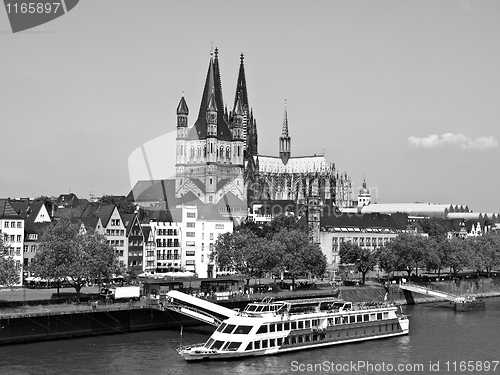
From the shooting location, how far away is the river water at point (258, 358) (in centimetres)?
6812

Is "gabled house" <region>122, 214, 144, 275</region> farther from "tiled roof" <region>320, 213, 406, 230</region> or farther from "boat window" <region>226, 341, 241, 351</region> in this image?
"boat window" <region>226, 341, 241, 351</region>

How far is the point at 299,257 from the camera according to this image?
128750 mm

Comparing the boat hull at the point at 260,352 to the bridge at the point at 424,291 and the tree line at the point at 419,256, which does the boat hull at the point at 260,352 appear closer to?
the bridge at the point at 424,291

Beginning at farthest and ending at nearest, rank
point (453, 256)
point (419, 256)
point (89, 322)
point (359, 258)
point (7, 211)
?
point (453, 256) < point (359, 258) < point (419, 256) < point (7, 211) < point (89, 322)

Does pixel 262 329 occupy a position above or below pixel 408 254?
below

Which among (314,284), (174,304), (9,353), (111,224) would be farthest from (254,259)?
(9,353)

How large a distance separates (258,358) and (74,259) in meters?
28.9

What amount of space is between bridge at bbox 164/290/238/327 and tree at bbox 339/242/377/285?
4662 centimetres

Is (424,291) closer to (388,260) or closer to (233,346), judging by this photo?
(388,260)

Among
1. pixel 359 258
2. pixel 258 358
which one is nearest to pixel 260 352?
pixel 258 358

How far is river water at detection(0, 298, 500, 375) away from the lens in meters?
68.1

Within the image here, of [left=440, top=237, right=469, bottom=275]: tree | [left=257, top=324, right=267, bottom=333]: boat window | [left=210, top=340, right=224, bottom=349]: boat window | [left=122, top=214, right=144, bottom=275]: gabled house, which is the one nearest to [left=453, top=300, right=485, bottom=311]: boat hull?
[left=440, top=237, right=469, bottom=275]: tree

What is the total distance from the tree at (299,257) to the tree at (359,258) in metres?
7.34

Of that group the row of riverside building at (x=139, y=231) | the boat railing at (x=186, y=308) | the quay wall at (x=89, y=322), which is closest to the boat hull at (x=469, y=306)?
the quay wall at (x=89, y=322)
